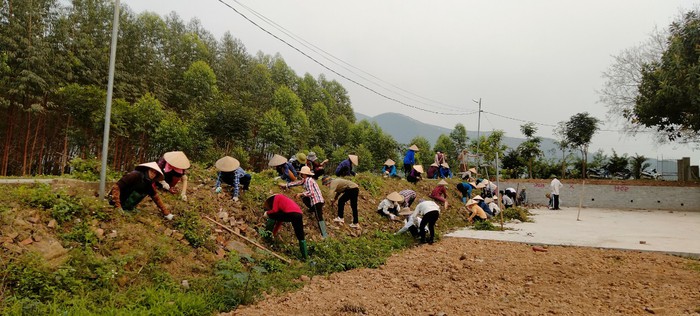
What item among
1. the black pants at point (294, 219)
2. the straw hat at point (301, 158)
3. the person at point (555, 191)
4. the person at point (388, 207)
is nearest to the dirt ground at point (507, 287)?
the black pants at point (294, 219)

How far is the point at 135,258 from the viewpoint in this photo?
5484mm

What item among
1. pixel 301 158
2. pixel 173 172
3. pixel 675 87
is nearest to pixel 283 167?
pixel 301 158

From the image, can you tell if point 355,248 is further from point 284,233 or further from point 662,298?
point 662,298

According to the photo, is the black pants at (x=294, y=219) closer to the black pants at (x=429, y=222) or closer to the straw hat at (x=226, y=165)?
the straw hat at (x=226, y=165)

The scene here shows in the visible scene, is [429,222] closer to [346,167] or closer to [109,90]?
[346,167]

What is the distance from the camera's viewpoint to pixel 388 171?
16703 mm

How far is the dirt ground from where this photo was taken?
4.92m

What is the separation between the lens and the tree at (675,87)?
17719mm

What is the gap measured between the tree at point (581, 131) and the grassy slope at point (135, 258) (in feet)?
86.8

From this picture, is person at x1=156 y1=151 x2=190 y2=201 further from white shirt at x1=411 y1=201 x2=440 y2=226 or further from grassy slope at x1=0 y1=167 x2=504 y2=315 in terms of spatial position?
white shirt at x1=411 y1=201 x2=440 y2=226

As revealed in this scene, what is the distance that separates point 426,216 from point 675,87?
1732 centimetres

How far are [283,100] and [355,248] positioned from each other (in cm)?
2569

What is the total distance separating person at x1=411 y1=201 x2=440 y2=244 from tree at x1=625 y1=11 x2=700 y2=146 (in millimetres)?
16236

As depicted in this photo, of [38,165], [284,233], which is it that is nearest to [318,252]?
[284,233]
